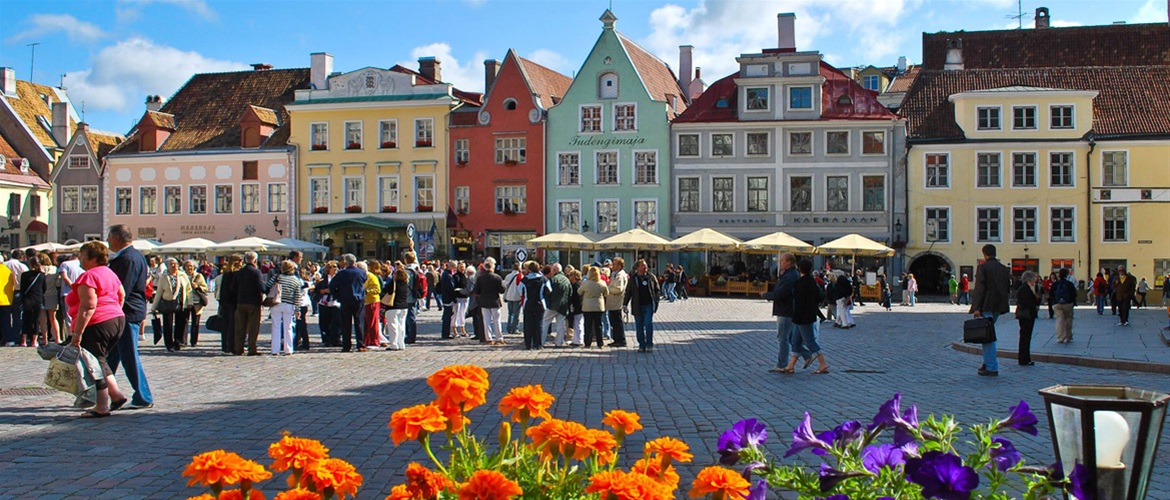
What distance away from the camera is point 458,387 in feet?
11.5

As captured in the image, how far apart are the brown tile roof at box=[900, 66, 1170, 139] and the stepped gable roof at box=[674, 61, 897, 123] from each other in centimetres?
174

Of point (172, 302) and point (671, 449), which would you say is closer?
point (671, 449)

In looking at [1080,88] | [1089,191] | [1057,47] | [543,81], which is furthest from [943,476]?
[1057,47]

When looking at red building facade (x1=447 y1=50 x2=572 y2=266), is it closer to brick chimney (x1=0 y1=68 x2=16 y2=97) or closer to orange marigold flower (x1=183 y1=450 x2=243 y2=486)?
brick chimney (x1=0 y1=68 x2=16 y2=97)

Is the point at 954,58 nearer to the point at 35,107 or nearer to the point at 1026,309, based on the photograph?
the point at 1026,309

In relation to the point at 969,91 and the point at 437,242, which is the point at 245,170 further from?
the point at 969,91

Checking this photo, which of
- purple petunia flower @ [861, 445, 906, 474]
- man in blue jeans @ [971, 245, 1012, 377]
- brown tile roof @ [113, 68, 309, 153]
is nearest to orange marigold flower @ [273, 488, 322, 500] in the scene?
purple petunia flower @ [861, 445, 906, 474]

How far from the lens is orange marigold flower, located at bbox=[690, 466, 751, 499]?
2986 mm

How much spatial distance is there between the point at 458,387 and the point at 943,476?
1518 mm

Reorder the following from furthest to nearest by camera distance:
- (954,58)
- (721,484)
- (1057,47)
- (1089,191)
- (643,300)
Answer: (1057,47), (954,58), (1089,191), (643,300), (721,484)

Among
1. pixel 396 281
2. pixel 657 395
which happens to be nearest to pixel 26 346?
pixel 396 281

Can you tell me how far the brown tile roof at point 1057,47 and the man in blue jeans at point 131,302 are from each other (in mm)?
47477

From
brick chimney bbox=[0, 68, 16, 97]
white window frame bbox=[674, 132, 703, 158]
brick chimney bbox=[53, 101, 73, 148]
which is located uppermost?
brick chimney bbox=[0, 68, 16, 97]

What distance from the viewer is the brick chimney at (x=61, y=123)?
2258 inches
